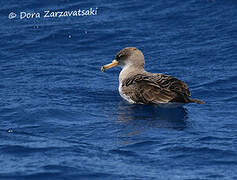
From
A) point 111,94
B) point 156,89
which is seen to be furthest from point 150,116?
point 111,94

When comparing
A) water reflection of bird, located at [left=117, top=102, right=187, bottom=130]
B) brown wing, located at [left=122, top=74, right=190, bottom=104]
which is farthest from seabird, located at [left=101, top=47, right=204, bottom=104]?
water reflection of bird, located at [left=117, top=102, right=187, bottom=130]

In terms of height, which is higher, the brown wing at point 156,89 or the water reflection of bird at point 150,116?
the brown wing at point 156,89

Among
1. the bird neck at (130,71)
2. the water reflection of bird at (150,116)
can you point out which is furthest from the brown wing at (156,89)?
the bird neck at (130,71)

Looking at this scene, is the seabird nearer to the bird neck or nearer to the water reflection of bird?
the bird neck

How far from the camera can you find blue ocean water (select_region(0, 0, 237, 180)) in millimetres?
10555

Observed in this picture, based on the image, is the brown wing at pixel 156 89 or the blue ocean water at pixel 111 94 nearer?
the blue ocean water at pixel 111 94

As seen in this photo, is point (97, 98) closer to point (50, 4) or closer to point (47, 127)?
point (47, 127)

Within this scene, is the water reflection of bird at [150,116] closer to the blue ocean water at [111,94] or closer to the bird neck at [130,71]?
the blue ocean water at [111,94]

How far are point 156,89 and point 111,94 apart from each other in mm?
1923

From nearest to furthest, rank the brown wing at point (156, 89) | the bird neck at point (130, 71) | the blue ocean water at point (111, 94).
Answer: the blue ocean water at point (111, 94), the brown wing at point (156, 89), the bird neck at point (130, 71)

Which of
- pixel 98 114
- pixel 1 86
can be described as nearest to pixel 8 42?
pixel 1 86

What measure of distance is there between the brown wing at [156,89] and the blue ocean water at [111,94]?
27cm

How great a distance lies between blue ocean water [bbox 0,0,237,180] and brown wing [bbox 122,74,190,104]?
0.27 meters

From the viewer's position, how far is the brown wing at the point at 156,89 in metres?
13.5
